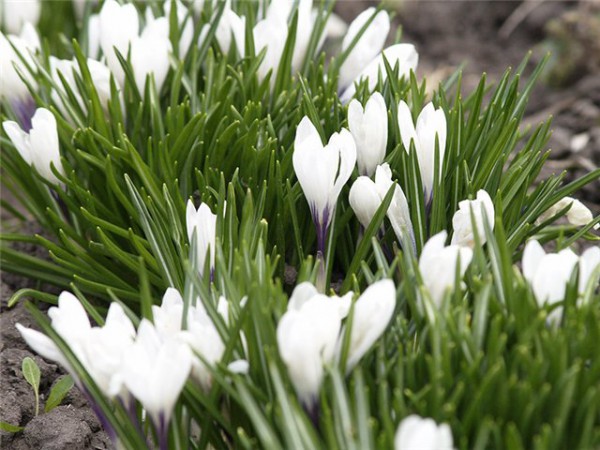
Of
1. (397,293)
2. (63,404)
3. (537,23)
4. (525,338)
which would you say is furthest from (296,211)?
(537,23)

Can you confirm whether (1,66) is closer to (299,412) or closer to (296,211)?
(296,211)

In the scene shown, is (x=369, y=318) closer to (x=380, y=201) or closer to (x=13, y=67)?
(x=380, y=201)

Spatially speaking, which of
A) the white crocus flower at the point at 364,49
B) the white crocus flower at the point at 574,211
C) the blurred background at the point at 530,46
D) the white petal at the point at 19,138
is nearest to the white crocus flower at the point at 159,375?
the white petal at the point at 19,138

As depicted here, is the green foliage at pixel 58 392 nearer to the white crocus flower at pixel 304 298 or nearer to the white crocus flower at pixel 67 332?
the white crocus flower at pixel 67 332

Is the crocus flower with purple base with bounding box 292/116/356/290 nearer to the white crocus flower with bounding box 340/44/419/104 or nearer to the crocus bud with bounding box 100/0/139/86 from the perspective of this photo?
the white crocus flower with bounding box 340/44/419/104

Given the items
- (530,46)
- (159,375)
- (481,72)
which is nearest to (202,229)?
(159,375)

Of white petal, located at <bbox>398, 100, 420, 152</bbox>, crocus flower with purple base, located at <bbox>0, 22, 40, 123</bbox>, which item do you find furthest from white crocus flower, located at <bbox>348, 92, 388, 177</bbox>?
crocus flower with purple base, located at <bbox>0, 22, 40, 123</bbox>
